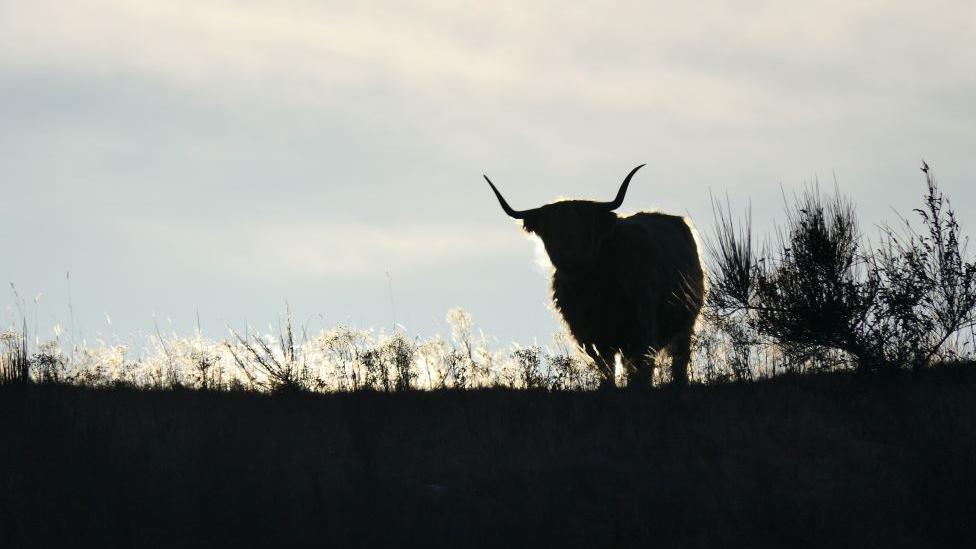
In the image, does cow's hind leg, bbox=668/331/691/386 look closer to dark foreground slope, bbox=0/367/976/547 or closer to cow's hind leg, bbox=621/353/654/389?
cow's hind leg, bbox=621/353/654/389

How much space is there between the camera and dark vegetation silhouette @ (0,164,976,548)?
17.9 ft

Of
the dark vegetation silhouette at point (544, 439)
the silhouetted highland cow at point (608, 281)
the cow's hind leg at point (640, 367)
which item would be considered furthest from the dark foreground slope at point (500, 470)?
the silhouetted highland cow at point (608, 281)

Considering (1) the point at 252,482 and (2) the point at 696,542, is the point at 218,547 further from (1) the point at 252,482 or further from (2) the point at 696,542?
(2) the point at 696,542

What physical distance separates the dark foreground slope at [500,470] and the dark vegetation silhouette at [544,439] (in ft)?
0.06

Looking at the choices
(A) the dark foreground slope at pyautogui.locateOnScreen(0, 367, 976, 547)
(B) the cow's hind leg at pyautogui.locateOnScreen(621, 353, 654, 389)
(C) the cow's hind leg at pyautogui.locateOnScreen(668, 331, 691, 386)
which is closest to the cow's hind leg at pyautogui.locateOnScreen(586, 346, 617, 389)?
(B) the cow's hind leg at pyautogui.locateOnScreen(621, 353, 654, 389)

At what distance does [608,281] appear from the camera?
9891 millimetres

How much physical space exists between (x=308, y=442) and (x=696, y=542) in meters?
2.71

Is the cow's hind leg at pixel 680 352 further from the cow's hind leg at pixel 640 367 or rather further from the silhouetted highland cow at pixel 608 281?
the cow's hind leg at pixel 640 367

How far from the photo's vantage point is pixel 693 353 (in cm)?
1080

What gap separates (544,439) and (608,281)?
124 inches

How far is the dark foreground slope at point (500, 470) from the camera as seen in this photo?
5414 mm

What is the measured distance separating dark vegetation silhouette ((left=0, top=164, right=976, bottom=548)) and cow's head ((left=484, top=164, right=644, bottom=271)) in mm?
989

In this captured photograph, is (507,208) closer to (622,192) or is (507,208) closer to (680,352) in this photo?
(622,192)

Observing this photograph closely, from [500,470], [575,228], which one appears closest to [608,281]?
[575,228]
